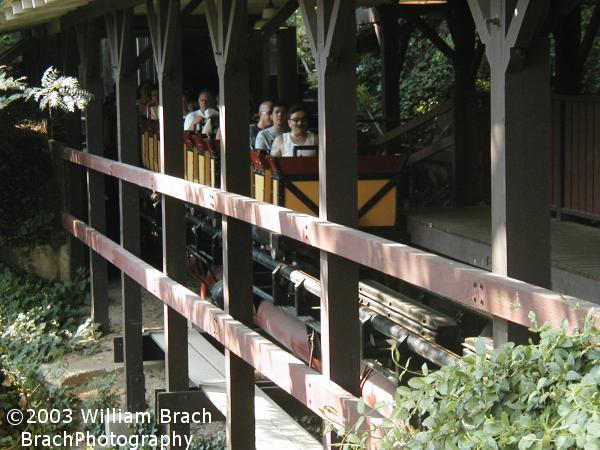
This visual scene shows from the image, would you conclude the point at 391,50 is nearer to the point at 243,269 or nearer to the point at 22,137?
the point at 22,137

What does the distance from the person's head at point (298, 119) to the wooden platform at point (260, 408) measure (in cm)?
193

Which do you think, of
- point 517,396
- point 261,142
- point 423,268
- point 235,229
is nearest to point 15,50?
point 261,142

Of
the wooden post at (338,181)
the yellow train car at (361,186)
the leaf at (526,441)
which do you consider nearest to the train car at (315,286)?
the yellow train car at (361,186)

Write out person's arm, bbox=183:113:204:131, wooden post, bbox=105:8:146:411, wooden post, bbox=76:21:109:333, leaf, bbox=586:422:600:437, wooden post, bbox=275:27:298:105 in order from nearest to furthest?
leaf, bbox=586:422:600:437, wooden post, bbox=105:8:146:411, wooden post, bbox=76:21:109:333, person's arm, bbox=183:113:204:131, wooden post, bbox=275:27:298:105

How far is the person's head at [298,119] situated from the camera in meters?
9.77

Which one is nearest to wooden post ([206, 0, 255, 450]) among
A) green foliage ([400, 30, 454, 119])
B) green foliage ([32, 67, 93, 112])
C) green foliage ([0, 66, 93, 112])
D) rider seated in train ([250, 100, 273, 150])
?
green foliage ([0, 66, 93, 112])

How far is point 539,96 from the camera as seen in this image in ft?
12.6

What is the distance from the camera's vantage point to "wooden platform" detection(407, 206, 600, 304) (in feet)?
22.8

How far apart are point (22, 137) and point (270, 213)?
8.01 metres

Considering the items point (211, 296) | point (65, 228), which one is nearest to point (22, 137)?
point (65, 228)

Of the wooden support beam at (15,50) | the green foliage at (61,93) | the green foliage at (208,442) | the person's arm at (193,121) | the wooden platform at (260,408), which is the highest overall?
the wooden support beam at (15,50)

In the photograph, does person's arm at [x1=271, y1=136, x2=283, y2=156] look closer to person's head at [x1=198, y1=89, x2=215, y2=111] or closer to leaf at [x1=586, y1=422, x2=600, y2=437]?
person's head at [x1=198, y1=89, x2=215, y2=111]

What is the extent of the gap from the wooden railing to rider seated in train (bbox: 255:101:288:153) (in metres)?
1.50

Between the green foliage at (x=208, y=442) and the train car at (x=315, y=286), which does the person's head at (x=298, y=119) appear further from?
the green foliage at (x=208, y=442)
